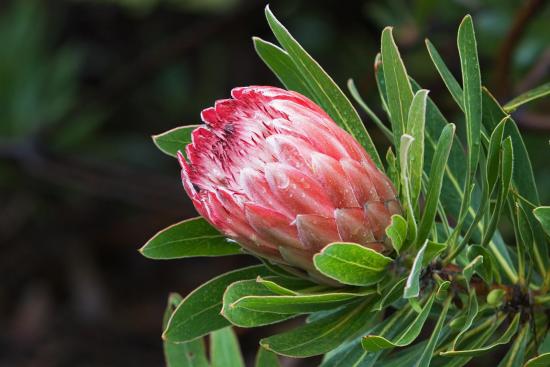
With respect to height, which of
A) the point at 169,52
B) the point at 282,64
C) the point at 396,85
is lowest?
the point at 396,85

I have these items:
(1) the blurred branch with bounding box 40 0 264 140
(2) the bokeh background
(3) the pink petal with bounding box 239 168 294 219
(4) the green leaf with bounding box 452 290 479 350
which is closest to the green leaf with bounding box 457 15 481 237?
(4) the green leaf with bounding box 452 290 479 350

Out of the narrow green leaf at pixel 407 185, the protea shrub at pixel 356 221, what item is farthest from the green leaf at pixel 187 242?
the narrow green leaf at pixel 407 185

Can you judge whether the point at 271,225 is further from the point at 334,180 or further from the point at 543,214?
the point at 543,214

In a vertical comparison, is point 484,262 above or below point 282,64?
below

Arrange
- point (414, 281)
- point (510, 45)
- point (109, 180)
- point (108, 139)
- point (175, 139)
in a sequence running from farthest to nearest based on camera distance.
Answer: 1. point (108, 139)
2. point (109, 180)
3. point (510, 45)
4. point (175, 139)
5. point (414, 281)

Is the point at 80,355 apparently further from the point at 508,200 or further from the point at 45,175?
the point at 508,200

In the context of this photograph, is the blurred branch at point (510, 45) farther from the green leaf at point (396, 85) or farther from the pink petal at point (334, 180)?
the pink petal at point (334, 180)

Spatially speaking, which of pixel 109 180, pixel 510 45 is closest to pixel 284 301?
pixel 510 45

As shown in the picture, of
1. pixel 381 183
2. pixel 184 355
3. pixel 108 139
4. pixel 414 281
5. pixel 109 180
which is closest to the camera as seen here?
pixel 414 281
